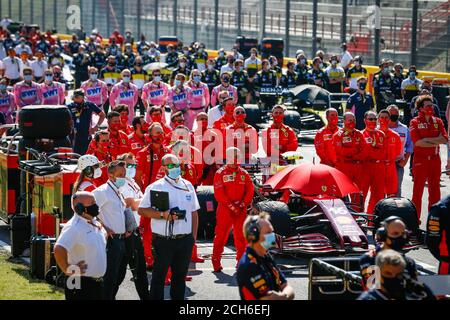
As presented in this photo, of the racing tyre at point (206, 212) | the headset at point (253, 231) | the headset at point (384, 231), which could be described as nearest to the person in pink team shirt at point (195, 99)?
the racing tyre at point (206, 212)

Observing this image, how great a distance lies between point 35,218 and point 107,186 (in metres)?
3.37

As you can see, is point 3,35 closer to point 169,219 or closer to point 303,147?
point 303,147

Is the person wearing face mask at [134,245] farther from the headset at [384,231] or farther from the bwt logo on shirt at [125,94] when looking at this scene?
the bwt logo on shirt at [125,94]

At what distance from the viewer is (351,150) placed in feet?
55.4

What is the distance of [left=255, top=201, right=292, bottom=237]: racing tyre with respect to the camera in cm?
1424

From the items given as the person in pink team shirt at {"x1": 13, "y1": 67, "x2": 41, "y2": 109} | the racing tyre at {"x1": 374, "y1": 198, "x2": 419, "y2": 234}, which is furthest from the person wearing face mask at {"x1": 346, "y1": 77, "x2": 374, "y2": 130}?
the racing tyre at {"x1": 374, "y1": 198, "x2": 419, "y2": 234}

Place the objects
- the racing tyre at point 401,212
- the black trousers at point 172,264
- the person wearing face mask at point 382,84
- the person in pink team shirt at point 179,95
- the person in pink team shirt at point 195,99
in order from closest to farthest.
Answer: the black trousers at point 172,264 → the racing tyre at point 401,212 → the person in pink team shirt at point 179,95 → the person in pink team shirt at point 195,99 → the person wearing face mask at point 382,84

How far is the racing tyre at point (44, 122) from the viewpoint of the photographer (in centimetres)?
1630

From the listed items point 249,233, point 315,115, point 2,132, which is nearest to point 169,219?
point 249,233

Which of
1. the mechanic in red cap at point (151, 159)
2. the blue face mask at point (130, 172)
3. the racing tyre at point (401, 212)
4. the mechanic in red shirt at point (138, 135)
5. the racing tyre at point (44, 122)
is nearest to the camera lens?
the blue face mask at point (130, 172)

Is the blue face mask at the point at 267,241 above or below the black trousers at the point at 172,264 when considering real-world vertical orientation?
above

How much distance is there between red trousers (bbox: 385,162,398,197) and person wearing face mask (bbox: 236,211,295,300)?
27.4ft

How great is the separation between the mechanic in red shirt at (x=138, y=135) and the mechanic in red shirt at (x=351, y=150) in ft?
9.43

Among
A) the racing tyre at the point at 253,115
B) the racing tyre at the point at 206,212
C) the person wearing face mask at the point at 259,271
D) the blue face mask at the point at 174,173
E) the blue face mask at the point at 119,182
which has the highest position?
the blue face mask at the point at 174,173
